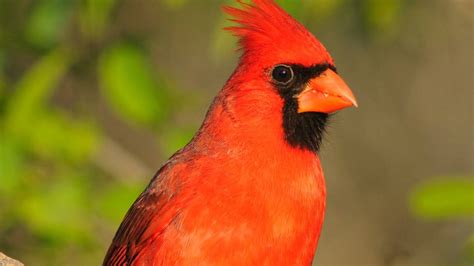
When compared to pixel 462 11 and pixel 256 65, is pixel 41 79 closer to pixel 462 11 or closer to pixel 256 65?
pixel 256 65

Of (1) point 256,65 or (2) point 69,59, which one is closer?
(1) point 256,65

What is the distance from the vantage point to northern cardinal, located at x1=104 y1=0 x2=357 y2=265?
306 centimetres

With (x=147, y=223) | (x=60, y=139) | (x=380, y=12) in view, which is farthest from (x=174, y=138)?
(x=380, y=12)

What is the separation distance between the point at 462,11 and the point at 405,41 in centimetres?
74

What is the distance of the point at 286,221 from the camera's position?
10.1 feet

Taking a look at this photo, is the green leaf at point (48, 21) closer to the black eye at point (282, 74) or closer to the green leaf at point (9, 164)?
the green leaf at point (9, 164)

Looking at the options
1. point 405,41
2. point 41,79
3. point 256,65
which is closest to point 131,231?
point 256,65

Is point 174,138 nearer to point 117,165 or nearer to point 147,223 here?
point 117,165

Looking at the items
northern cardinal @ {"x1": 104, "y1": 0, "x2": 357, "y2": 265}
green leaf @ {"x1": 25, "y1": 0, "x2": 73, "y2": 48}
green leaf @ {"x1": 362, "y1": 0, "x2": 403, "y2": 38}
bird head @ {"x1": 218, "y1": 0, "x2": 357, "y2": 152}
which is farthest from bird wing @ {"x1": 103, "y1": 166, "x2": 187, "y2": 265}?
green leaf @ {"x1": 362, "y1": 0, "x2": 403, "y2": 38}

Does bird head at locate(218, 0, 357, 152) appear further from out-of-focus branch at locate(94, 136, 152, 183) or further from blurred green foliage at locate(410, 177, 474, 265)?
out-of-focus branch at locate(94, 136, 152, 183)

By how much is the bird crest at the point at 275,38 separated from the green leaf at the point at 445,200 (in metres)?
0.71

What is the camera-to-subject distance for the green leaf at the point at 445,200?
3.78 m

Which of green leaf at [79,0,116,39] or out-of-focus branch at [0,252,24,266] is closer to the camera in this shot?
out-of-focus branch at [0,252,24,266]

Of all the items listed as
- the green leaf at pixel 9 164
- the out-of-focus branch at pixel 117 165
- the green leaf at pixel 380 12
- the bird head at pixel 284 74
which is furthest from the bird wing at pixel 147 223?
the green leaf at pixel 380 12
